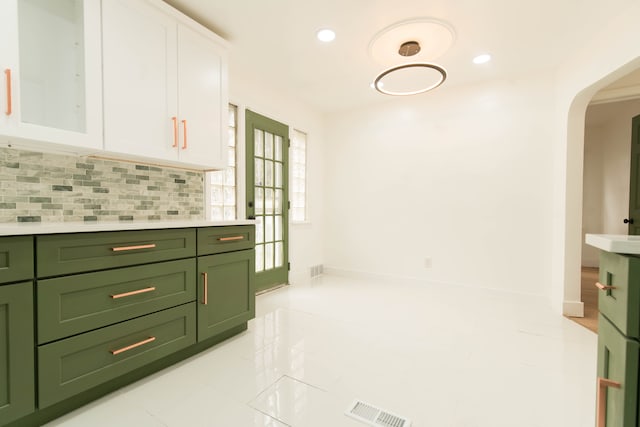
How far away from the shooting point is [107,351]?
1.45m

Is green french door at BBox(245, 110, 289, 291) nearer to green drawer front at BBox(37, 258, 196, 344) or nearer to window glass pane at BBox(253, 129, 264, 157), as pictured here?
window glass pane at BBox(253, 129, 264, 157)

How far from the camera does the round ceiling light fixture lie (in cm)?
228

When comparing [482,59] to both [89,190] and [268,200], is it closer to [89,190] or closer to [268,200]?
[268,200]

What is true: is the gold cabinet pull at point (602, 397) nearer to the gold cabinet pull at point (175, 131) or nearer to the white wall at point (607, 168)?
the gold cabinet pull at point (175, 131)

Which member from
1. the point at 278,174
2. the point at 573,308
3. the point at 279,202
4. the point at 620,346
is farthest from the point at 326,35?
the point at 573,308

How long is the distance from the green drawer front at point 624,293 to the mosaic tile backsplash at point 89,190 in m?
2.68

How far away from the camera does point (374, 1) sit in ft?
6.73

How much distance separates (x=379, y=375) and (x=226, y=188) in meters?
2.28

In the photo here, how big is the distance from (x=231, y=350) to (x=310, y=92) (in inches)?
124

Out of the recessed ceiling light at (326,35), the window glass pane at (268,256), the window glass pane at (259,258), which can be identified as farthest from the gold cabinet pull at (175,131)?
the window glass pane at (268,256)

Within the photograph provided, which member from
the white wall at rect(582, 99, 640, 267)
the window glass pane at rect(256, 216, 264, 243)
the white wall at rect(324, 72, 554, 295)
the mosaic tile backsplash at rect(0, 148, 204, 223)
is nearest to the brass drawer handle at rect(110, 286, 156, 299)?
the mosaic tile backsplash at rect(0, 148, 204, 223)

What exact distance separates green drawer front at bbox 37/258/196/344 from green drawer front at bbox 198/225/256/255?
136 millimetres

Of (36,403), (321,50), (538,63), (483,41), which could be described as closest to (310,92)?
(321,50)

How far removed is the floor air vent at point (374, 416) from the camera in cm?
133
